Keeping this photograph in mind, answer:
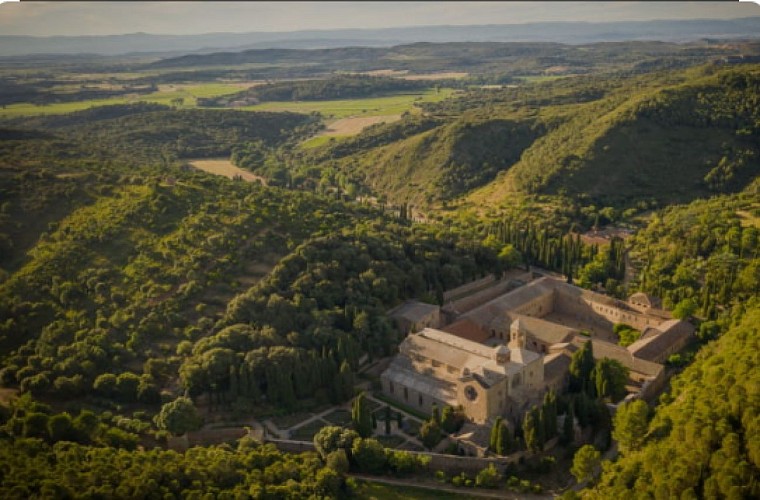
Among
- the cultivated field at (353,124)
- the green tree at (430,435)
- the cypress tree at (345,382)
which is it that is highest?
the cultivated field at (353,124)

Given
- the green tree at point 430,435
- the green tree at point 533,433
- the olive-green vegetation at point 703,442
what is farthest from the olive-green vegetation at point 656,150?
the green tree at point 430,435

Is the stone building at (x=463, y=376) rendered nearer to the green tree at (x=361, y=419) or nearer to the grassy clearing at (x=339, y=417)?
the grassy clearing at (x=339, y=417)

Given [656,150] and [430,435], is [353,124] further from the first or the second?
[430,435]

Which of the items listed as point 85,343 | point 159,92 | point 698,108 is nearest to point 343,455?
point 85,343

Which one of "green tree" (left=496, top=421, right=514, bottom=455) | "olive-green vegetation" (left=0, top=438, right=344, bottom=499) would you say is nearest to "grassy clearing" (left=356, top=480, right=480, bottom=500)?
"olive-green vegetation" (left=0, top=438, right=344, bottom=499)

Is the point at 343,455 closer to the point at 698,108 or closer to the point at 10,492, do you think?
the point at 10,492

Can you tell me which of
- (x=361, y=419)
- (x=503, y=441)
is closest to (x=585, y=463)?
(x=503, y=441)

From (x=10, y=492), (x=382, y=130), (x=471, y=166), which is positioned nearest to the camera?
(x=10, y=492)
